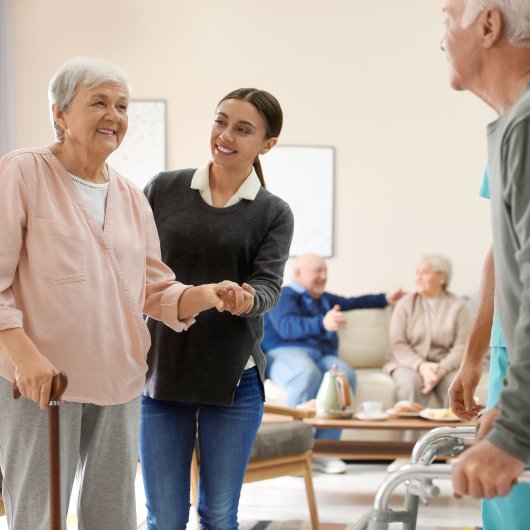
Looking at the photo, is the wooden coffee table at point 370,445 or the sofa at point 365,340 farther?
the sofa at point 365,340

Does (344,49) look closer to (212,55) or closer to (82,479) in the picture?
(212,55)

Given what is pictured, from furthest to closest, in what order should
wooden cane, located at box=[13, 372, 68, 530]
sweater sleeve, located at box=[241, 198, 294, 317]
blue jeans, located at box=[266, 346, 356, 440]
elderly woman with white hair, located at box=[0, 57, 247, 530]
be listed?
blue jeans, located at box=[266, 346, 356, 440]
sweater sleeve, located at box=[241, 198, 294, 317]
elderly woman with white hair, located at box=[0, 57, 247, 530]
wooden cane, located at box=[13, 372, 68, 530]

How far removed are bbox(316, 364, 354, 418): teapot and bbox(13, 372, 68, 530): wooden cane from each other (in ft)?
9.71

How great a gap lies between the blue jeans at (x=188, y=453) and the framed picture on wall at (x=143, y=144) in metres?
4.23

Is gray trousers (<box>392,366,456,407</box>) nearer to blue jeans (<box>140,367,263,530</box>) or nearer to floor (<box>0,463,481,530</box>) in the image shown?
floor (<box>0,463,481,530</box>)

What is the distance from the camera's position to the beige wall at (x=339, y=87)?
6.34m

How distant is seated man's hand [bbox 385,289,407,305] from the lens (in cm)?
607

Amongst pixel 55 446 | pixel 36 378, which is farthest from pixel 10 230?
pixel 55 446

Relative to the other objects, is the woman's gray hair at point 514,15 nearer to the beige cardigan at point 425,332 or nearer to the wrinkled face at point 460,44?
the wrinkled face at point 460,44

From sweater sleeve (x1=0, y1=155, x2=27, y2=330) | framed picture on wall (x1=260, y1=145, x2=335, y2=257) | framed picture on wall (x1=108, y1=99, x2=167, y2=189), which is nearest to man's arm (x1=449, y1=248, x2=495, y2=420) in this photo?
sweater sleeve (x1=0, y1=155, x2=27, y2=330)

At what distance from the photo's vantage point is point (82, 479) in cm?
189

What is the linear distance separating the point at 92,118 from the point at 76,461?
2.36 feet

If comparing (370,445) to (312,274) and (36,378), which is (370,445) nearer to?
(312,274)

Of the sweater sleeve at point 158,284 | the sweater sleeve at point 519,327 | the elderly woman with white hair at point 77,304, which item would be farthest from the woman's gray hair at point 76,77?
the sweater sleeve at point 519,327
